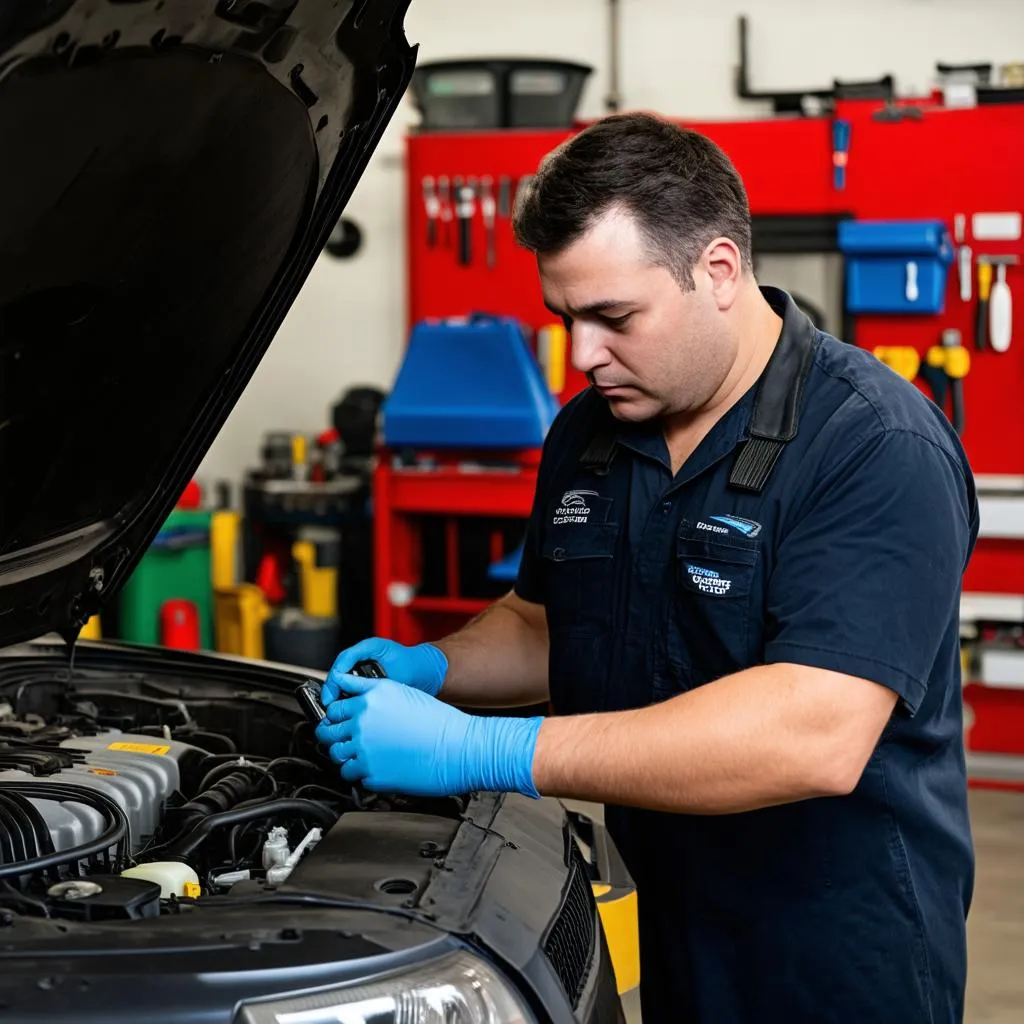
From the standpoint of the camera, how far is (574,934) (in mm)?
1445

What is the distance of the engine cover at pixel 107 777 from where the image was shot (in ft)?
4.84

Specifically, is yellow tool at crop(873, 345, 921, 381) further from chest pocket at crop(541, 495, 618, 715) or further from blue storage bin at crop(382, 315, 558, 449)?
chest pocket at crop(541, 495, 618, 715)

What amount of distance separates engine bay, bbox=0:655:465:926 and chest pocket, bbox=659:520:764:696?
12.3 inches

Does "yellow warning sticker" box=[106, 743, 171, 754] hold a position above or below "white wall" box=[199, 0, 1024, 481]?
below

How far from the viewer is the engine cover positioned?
1.47 m

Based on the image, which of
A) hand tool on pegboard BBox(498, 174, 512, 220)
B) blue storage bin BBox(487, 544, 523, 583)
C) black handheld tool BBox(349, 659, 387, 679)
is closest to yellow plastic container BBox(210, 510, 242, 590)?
blue storage bin BBox(487, 544, 523, 583)

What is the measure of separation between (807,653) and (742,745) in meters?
0.12

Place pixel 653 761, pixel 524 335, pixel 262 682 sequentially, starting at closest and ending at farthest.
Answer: pixel 653 761
pixel 262 682
pixel 524 335

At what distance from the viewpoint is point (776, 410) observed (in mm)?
1584

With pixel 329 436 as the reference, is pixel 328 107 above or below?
above

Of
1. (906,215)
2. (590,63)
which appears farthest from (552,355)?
(590,63)

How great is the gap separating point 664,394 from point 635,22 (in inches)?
160

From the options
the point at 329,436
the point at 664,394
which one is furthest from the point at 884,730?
the point at 329,436

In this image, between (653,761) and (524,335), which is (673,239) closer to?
(653,761)
